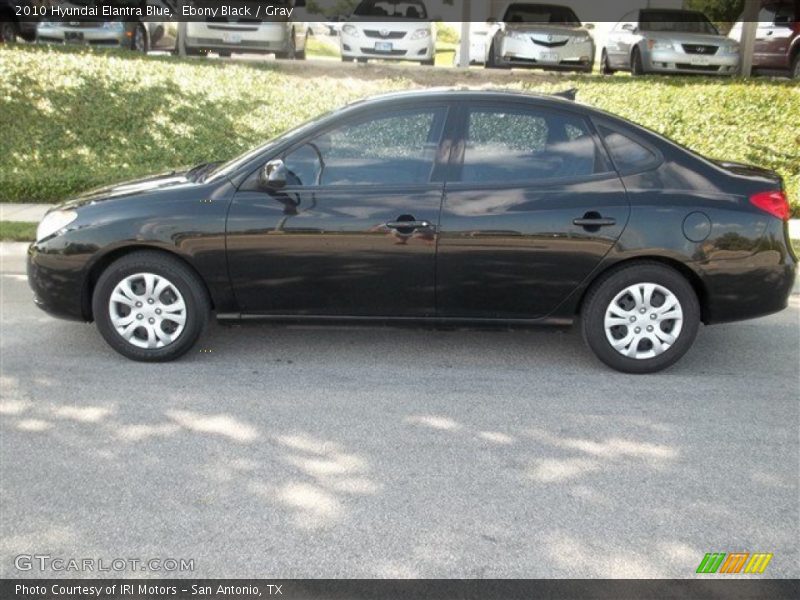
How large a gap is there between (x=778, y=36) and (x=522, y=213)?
13.7 meters

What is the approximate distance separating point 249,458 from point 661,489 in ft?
6.44

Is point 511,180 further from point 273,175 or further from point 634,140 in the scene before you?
point 273,175

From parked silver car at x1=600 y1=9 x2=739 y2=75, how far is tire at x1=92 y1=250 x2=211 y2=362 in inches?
469

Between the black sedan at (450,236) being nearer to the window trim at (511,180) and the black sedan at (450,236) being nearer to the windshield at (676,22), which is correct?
the window trim at (511,180)

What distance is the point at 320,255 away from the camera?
5727mm

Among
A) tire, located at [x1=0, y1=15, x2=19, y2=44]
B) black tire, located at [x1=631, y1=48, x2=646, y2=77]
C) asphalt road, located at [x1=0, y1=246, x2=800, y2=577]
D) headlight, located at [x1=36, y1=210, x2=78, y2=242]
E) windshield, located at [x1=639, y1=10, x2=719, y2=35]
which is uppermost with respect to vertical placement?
windshield, located at [x1=639, y1=10, x2=719, y2=35]

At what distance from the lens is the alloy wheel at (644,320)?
5781 millimetres

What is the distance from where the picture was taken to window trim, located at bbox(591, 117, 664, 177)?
5793mm

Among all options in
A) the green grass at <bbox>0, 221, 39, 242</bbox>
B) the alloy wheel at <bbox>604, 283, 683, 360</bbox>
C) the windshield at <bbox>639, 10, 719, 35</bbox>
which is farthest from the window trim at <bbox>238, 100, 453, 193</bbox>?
the windshield at <bbox>639, 10, 719, 35</bbox>

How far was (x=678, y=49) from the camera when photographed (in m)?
15.6

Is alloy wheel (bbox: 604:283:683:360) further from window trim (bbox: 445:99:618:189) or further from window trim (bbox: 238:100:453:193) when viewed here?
window trim (bbox: 238:100:453:193)

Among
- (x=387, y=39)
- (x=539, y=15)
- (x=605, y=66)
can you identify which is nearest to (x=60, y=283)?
(x=387, y=39)

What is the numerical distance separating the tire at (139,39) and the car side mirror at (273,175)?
12962 millimetres

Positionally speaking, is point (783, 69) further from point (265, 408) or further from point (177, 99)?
point (265, 408)
